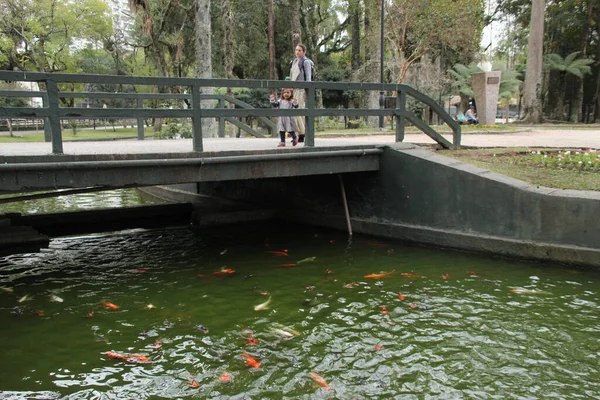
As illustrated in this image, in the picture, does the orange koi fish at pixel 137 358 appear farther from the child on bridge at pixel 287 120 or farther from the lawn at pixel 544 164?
the lawn at pixel 544 164

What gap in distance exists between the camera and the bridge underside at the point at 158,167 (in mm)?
7105

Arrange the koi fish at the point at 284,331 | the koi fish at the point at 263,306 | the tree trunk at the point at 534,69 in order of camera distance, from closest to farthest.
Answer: the koi fish at the point at 284,331 < the koi fish at the point at 263,306 < the tree trunk at the point at 534,69

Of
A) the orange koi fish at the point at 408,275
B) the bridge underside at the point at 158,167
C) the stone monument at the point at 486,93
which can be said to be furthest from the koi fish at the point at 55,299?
the stone monument at the point at 486,93

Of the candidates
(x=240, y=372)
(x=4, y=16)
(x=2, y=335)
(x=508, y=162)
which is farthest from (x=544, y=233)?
(x=4, y=16)

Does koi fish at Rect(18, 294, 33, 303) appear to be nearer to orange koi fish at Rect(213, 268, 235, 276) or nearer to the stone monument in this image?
orange koi fish at Rect(213, 268, 235, 276)

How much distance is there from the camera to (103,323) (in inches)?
251

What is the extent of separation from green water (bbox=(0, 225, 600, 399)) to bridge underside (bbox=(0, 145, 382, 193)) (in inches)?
57.8

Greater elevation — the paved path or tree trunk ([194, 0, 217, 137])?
tree trunk ([194, 0, 217, 137])

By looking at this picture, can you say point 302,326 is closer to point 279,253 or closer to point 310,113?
point 279,253

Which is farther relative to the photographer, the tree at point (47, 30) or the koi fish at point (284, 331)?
the tree at point (47, 30)

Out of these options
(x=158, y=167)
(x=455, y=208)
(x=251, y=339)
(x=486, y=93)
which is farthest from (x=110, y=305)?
(x=486, y=93)

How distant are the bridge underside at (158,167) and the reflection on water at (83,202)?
7179 millimetres

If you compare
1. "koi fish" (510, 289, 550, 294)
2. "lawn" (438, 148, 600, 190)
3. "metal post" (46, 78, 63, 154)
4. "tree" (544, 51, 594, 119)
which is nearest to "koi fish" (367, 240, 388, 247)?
"lawn" (438, 148, 600, 190)

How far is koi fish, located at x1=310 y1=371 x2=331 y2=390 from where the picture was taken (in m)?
4.88
